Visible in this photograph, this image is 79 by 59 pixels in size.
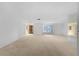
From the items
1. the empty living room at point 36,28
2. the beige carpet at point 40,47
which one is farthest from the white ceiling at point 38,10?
the beige carpet at point 40,47

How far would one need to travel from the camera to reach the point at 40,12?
1206 millimetres

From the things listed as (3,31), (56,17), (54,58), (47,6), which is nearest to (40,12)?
(47,6)

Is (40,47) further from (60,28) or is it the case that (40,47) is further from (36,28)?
(60,28)

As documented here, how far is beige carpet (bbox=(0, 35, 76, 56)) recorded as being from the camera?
119cm

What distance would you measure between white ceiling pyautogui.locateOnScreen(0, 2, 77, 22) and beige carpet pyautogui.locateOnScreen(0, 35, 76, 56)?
302mm

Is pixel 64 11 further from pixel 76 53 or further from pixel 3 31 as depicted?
pixel 3 31

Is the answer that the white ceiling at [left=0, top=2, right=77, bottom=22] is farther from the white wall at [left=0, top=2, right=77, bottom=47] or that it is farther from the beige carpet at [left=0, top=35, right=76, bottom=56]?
the beige carpet at [left=0, top=35, right=76, bottom=56]

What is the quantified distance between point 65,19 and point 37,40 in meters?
0.54

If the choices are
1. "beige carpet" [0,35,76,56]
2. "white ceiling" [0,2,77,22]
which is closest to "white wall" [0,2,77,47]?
"white ceiling" [0,2,77,22]

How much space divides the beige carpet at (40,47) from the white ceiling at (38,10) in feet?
0.99

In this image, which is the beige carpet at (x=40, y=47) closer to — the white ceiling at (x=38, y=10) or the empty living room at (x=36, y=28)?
the empty living room at (x=36, y=28)

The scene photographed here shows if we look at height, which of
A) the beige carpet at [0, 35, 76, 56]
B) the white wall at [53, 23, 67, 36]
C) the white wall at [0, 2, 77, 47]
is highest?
the white wall at [0, 2, 77, 47]

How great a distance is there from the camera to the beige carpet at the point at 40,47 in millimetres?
1192

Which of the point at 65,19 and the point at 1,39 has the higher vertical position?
the point at 65,19
